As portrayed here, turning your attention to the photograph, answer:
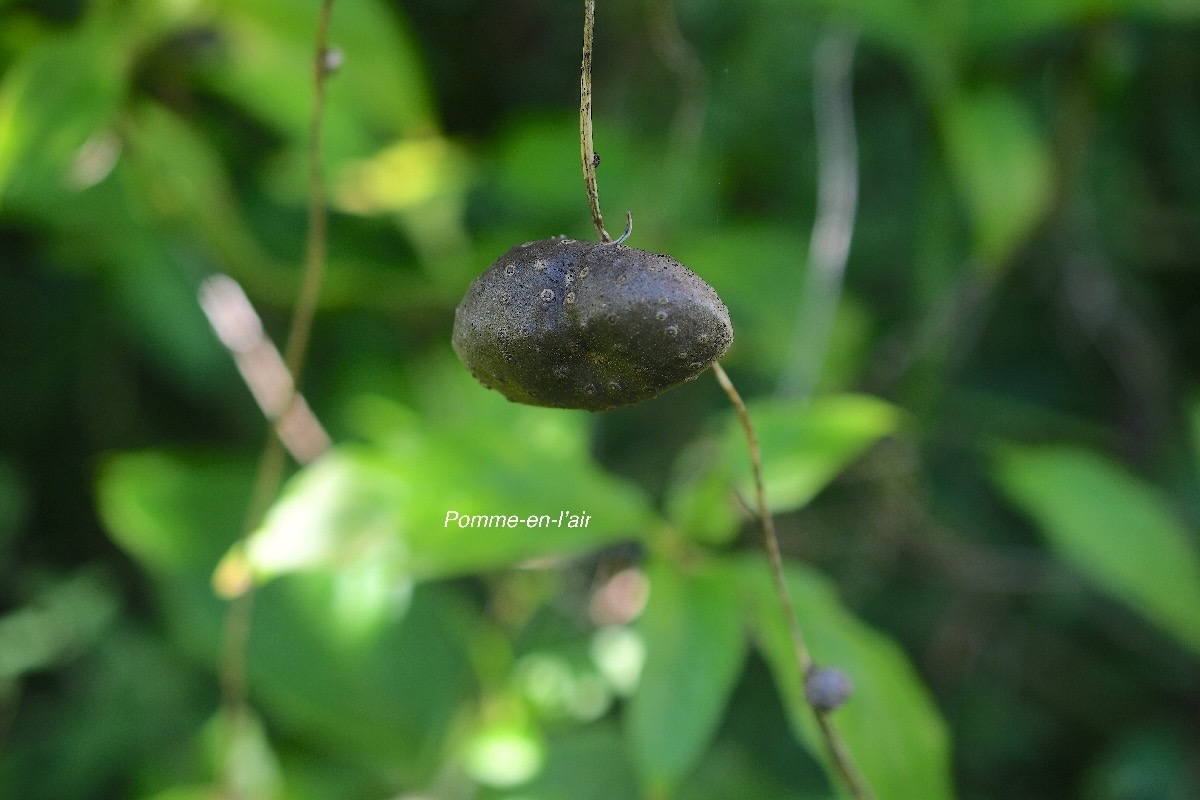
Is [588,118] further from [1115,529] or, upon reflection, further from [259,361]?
[1115,529]

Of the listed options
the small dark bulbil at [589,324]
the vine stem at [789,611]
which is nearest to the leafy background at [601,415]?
the vine stem at [789,611]

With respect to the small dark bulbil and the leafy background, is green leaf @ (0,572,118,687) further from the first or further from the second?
the small dark bulbil

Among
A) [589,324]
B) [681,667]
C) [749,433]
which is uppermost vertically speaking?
[589,324]

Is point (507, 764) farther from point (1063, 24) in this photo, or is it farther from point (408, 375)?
point (1063, 24)

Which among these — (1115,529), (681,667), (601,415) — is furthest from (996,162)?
(681,667)

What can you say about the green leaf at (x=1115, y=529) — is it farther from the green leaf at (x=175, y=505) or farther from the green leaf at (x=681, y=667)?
Result: the green leaf at (x=175, y=505)

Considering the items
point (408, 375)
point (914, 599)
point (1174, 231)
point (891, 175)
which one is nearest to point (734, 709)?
point (914, 599)
